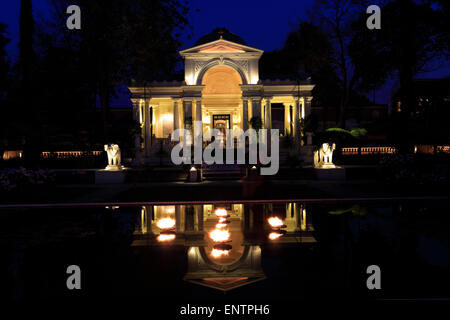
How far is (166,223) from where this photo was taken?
25.5 ft

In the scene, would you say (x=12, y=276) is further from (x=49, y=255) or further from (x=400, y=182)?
(x=400, y=182)

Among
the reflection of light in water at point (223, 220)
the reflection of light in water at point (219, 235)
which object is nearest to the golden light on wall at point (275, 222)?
the reflection of light in water at point (223, 220)

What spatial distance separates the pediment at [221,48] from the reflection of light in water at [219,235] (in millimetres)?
21472

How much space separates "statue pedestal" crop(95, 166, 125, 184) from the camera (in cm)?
1631

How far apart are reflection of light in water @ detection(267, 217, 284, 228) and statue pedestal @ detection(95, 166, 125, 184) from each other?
10643 mm

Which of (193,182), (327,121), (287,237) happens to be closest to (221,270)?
(287,237)

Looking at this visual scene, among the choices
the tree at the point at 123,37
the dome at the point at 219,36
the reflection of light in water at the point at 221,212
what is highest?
the dome at the point at 219,36

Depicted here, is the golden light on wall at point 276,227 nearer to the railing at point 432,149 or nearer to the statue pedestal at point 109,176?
the statue pedestal at point 109,176

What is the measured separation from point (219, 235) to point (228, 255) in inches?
52.1

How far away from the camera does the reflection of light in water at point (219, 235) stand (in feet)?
20.7

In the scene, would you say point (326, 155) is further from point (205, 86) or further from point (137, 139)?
point (137, 139)

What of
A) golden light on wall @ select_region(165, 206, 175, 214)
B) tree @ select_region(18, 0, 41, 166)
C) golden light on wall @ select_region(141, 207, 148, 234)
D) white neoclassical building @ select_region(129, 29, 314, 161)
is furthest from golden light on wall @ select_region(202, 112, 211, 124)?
golden light on wall @ select_region(141, 207, 148, 234)

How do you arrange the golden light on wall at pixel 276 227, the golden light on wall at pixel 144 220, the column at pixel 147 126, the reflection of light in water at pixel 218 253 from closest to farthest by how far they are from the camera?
the reflection of light in water at pixel 218 253, the golden light on wall at pixel 276 227, the golden light on wall at pixel 144 220, the column at pixel 147 126

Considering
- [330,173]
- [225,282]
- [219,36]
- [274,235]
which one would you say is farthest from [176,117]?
[225,282]
